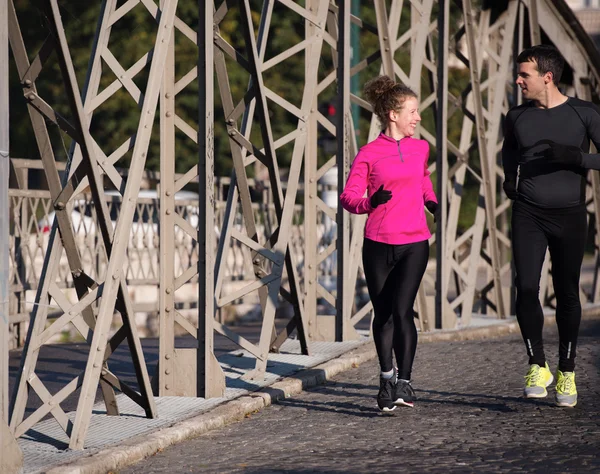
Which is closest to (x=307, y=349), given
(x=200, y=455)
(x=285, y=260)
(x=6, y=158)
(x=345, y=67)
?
(x=285, y=260)

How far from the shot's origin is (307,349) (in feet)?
33.3

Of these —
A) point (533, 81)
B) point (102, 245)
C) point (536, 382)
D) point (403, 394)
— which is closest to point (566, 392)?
point (536, 382)

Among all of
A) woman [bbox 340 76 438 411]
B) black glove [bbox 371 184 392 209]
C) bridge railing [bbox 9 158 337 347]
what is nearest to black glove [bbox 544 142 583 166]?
woman [bbox 340 76 438 411]

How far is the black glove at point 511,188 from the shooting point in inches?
298

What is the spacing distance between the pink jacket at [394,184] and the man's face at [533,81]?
69 cm

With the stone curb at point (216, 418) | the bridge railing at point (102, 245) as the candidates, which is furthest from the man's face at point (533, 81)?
the bridge railing at point (102, 245)

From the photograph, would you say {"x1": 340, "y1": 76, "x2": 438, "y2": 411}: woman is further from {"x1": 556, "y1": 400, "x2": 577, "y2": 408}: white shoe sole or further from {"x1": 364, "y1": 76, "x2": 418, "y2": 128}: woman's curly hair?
{"x1": 556, "y1": 400, "x2": 577, "y2": 408}: white shoe sole

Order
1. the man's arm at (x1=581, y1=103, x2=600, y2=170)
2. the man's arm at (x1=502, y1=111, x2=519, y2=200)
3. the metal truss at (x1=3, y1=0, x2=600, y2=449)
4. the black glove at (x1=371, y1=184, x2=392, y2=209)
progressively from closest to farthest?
the metal truss at (x1=3, y1=0, x2=600, y2=449)
the black glove at (x1=371, y1=184, x2=392, y2=209)
the man's arm at (x1=581, y1=103, x2=600, y2=170)
the man's arm at (x1=502, y1=111, x2=519, y2=200)

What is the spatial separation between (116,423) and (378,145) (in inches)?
81.1

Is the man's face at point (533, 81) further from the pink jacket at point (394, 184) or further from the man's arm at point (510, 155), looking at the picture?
the pink jacket at point (394, 184)

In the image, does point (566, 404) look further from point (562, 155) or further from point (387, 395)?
point (562, 155)

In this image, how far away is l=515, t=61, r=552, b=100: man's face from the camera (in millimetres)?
7555

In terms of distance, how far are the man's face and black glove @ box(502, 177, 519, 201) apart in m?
0.47

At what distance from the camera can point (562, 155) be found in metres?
7.34
